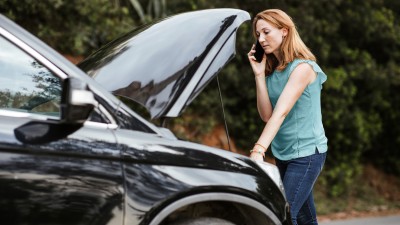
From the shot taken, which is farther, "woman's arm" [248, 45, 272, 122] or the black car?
"woman's arm" [248, 45, 272, 122]

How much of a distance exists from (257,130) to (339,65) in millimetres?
2276

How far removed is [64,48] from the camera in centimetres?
897

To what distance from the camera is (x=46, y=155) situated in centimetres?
257

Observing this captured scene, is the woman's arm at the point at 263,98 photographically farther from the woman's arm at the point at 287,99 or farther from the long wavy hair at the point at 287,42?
the woman's arm at the point at 287,99

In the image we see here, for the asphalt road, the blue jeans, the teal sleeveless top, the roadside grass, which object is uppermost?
the teal sleeveless top

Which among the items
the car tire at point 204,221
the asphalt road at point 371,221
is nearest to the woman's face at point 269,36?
the car tire at point 204,221

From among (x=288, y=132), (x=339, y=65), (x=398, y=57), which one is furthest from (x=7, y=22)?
(x=398, y=57)

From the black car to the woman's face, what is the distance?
23.2 inches

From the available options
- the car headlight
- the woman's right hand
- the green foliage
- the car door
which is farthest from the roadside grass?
the car door

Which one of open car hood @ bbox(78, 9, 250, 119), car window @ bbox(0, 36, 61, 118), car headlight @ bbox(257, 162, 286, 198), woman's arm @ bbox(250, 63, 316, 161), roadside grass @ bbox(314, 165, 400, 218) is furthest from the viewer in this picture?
roadside grass @ bbox(314, 165, 400, 218)

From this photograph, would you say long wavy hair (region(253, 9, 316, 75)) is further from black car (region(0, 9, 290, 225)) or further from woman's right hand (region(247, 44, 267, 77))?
black car (region(0, 9, 290, 225))

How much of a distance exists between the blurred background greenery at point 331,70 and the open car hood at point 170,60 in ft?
16.8

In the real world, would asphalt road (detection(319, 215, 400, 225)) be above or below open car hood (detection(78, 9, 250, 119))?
below

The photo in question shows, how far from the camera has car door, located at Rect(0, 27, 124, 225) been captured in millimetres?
2508
